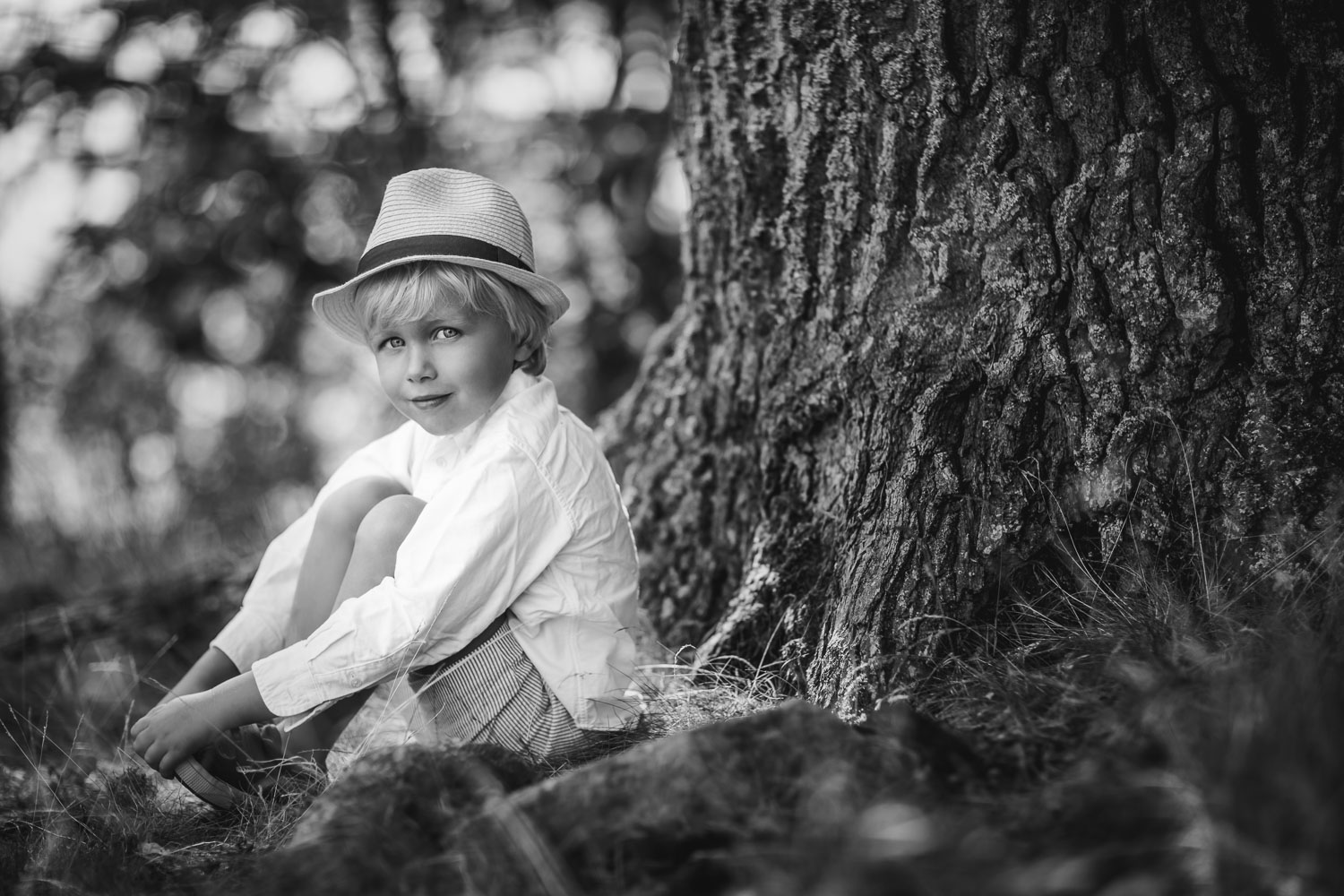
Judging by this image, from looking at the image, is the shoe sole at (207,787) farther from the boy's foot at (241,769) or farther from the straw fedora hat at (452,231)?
the straw fedora hat at (452,231)

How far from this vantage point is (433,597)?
1.89m

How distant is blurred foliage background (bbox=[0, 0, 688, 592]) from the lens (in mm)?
5008

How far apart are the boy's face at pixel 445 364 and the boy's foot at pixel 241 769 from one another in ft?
2.32

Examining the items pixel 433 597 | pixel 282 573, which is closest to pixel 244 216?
pixel 282 573

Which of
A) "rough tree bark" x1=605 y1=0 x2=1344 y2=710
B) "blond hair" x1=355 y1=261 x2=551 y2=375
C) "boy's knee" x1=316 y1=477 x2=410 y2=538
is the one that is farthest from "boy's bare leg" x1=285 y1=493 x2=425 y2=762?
"rough tree bark" x1=605 y1=0 x2=1344 y2=710

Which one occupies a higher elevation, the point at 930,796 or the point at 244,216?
the point at 244,216

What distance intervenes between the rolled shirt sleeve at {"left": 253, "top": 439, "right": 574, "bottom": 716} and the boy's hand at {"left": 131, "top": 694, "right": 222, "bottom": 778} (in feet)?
0.39

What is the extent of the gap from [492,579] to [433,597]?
0.40ft

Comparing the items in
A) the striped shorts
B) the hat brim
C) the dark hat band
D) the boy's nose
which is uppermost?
the dark hat band

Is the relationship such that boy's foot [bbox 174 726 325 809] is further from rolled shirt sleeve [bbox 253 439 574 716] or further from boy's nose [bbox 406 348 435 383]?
boy's nose [bbox 406 348 435 383]

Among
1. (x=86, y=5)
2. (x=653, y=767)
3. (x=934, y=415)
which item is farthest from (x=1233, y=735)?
(x=86, y=5)

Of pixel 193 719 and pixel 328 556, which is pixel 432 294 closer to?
pixel 328 556

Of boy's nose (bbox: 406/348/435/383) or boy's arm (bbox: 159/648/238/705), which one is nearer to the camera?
boy's nose (bbox: 406/348/435/383)

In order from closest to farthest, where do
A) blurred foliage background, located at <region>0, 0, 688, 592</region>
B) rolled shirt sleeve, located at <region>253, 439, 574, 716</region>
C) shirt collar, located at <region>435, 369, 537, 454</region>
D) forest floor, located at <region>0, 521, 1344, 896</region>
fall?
forest floor, located at <region>0, 521, 1344, 896</region> → rolled shirt sleeve, located at <region>253, 439, 574, 716</region> → shirt collar, located at <region>435, 369, 537, 454</region> → blurred foliage background, located at <region>0, 0, 688, 592</region>
